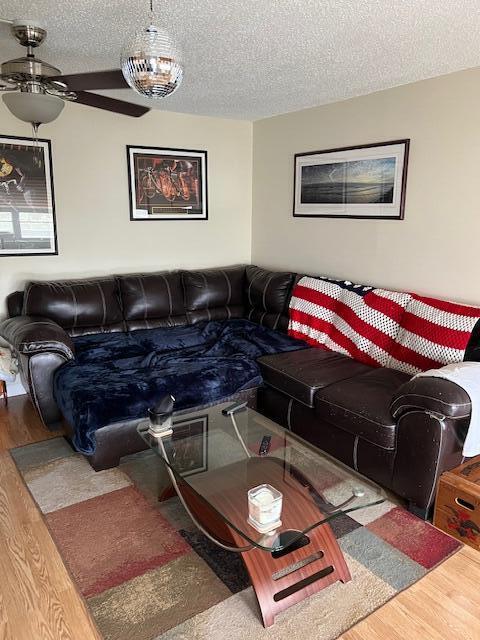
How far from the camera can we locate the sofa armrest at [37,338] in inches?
110

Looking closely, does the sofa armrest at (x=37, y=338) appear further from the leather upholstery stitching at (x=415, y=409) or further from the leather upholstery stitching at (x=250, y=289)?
the leather upholstery stitching at (x=415, y=409)

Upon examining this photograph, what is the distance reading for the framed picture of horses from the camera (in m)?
3.99

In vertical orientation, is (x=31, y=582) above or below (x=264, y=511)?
below

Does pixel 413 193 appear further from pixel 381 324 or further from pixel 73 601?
pixel 73 601

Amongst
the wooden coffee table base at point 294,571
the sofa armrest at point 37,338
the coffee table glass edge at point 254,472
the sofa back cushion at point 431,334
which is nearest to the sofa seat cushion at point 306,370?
the sofa back cushion at point 431,334

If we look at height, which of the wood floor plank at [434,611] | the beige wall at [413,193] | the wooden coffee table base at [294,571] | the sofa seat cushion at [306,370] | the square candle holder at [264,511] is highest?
the beige wall at [413,193]

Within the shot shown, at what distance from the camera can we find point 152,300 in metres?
3.79

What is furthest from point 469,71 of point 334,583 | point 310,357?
point 334,583

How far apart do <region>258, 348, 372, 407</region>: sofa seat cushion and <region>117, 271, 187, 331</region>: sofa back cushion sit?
1.05 metres

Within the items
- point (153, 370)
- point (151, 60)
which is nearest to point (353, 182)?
point (153, 370)

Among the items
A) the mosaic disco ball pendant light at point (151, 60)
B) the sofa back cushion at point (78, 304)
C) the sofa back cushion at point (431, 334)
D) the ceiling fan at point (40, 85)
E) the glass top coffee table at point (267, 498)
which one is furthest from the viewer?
the sofa back cushion at point (78, 304)

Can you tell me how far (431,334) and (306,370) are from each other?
0.77m

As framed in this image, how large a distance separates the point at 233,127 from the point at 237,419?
3.01 meters

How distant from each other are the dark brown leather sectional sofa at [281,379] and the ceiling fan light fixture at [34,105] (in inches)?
52.8
